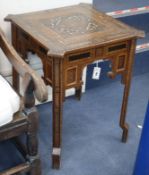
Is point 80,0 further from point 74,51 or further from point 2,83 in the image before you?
point 2,83

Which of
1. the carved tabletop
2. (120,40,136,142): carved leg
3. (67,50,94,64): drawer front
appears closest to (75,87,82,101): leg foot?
(120,40,136,142): carved leg

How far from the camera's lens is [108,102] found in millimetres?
2121

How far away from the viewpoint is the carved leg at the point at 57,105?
1362mm

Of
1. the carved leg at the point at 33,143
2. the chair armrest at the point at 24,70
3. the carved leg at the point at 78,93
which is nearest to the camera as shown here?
the chair armrest at the point at 24,70

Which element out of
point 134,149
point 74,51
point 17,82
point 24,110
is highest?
point 74,51

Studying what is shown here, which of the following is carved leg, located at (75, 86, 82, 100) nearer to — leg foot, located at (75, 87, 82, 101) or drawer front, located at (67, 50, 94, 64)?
leg foot, located at (75, 87, 82, 101)

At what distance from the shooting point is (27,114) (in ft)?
4.29

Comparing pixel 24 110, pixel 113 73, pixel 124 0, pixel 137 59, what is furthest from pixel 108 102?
pixel 24 110

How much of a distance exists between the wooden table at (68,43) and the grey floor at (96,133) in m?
0.13

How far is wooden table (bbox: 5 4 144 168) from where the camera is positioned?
54.5 inches

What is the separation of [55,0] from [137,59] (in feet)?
2.59

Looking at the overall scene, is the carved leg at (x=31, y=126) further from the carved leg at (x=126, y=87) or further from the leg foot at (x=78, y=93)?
the leg foot at (x=78, y=93)

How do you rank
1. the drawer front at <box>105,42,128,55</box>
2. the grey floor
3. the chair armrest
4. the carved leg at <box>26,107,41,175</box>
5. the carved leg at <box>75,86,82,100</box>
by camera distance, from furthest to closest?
the carved leg at <box>75,86,82,100</box>, the grey floor, the drawer front at <box>105,42,128,55</box>, the carved leg at <box>26,107,41,175</box>, the chair armrest

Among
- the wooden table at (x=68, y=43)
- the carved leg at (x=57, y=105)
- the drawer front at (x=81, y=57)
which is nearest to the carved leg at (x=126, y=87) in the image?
the wooden table at (x=68, y=43)
